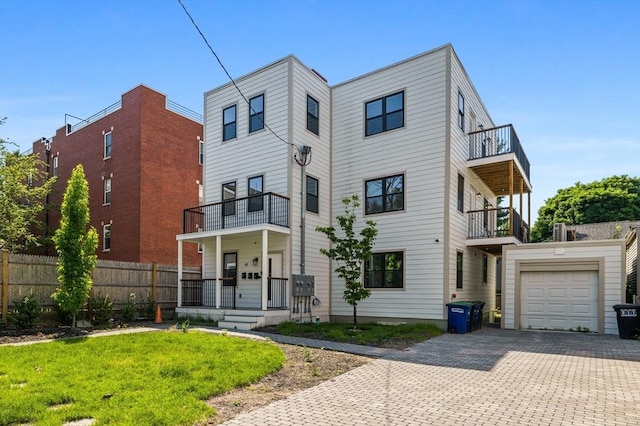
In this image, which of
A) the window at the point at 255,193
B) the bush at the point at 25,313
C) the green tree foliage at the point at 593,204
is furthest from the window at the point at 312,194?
the green tree foliage at the point at 593,204

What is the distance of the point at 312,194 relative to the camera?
16281 millimetres

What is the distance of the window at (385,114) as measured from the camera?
15.7 m

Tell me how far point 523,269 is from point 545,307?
1.40 metres

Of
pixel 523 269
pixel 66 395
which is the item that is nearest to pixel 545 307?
pixel 523 269

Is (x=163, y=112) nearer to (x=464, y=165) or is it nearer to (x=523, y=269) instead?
(x=464, y=165)

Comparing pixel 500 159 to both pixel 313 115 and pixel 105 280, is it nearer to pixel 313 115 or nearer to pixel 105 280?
pixel 313 115

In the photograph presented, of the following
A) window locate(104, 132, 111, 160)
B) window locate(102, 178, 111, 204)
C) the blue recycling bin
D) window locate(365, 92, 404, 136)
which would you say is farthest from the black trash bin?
window locate(104, 132, 111, 160)

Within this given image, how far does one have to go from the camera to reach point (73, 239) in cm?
1196

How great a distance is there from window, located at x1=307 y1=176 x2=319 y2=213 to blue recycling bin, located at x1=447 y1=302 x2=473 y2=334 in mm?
5877

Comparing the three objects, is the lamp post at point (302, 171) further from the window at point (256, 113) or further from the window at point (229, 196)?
the window at point (229, 196)

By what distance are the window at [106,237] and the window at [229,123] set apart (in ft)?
33.8

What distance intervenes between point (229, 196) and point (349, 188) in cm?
488

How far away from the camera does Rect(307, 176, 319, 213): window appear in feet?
52.8

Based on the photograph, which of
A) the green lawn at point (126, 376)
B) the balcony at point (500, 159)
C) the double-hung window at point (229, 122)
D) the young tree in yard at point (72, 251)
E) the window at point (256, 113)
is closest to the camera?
the green lawn at point (126, 376)
